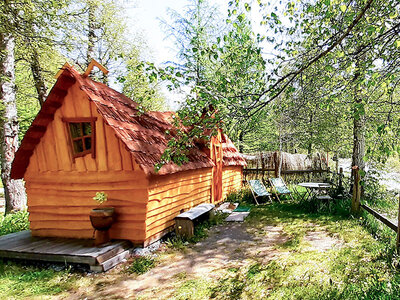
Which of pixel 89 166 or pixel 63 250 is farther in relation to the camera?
pixel 89 166

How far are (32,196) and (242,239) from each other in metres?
5.59

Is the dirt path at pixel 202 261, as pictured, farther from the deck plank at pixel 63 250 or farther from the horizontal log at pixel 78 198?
the horizontal log at pixel 78 198

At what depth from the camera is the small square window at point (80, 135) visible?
20.3ft

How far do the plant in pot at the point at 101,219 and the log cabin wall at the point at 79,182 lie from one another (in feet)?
0.74

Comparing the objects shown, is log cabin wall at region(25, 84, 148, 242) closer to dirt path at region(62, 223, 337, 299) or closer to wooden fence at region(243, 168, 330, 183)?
dirt path at region(62, 223, 337, 299)

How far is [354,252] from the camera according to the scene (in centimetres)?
500

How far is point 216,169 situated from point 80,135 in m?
5.71

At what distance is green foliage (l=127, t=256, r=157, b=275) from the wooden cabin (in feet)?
1.49

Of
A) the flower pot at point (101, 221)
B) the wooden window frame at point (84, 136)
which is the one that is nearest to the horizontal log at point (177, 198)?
the flower pot at point (101, 221)

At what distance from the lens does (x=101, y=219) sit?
557 cm

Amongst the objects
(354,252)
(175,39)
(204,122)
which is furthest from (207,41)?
(354,252)

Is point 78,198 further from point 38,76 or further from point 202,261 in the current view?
point 38,76

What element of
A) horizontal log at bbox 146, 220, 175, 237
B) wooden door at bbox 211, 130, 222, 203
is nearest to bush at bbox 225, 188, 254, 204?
wooden door at bbox 211, 130, 222, 203

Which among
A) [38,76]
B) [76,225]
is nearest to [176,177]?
[76,225]
